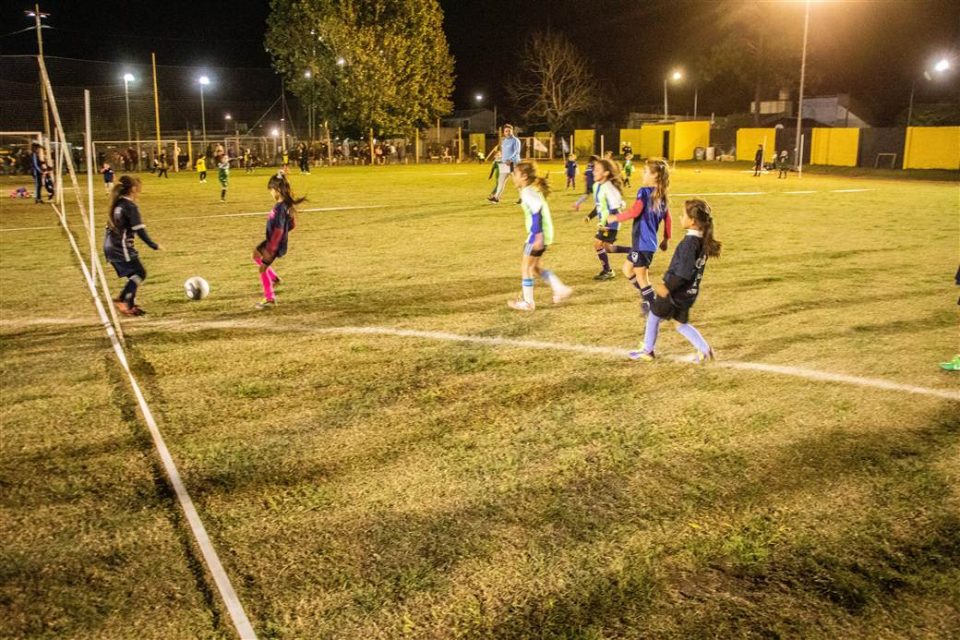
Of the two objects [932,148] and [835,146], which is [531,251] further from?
[835,146]

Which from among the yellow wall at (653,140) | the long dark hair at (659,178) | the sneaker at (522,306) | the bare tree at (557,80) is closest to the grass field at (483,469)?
the sneaker at (522,306)

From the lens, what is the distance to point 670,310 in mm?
6445

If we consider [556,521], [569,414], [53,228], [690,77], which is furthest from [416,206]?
[690,77]

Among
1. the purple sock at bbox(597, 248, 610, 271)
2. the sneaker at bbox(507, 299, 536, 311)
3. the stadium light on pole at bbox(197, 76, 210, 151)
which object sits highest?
the stadium light on pole at bbox(197, 76, 210, 151)

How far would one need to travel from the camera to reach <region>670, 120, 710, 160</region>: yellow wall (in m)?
53.6

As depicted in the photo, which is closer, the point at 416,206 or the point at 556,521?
the point at 556,521

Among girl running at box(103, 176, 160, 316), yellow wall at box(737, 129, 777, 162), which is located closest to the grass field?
girl running at box(103, 176, 160, 316)

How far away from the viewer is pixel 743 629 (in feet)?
10.5

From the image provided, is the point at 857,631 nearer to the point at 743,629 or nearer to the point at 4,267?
the point at 743,629

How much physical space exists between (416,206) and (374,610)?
1935 cm

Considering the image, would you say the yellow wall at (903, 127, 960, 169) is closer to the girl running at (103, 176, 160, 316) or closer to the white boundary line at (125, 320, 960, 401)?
the white boundary line at (125, 320, 960, 401)

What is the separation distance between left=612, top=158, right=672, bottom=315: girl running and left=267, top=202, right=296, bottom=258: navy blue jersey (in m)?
3.80

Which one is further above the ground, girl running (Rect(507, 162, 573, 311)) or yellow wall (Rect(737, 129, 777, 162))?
yellow wall (Rect(737, 129, 777, 162))

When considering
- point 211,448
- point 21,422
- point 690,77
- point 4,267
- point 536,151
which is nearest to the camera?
point 211,448
